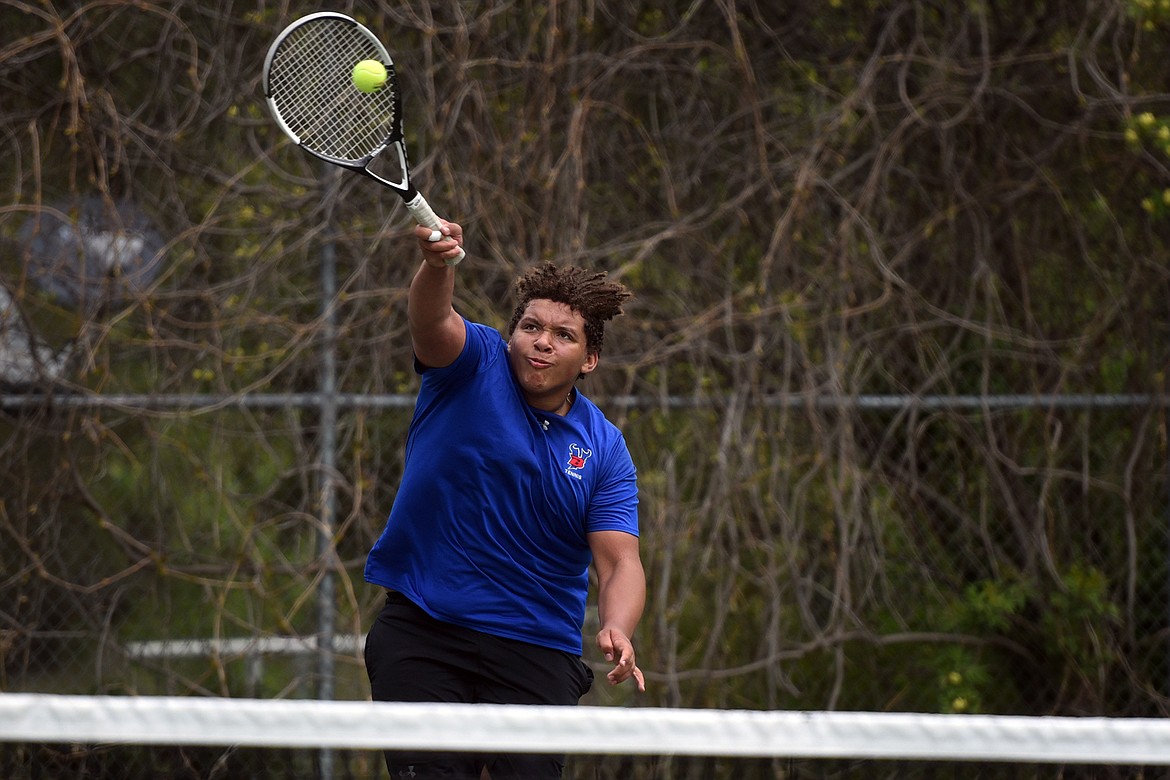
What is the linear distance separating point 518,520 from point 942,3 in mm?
3252

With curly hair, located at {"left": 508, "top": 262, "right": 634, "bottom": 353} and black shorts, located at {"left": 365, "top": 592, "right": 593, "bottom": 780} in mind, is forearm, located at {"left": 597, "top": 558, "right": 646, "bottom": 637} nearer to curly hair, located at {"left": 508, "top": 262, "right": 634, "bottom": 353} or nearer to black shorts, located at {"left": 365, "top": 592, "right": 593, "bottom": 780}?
black shorts, located at {"left": 365, "top": 592, "right": 593, "bottom": 780}

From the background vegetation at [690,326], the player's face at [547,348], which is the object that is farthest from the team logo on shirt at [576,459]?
the background vegetation at [690,326]

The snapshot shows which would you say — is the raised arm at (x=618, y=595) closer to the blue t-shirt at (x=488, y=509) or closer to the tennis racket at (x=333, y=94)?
the blue t-shirt at (x=488, y=509)

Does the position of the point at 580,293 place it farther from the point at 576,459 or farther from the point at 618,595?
the point at 618,595

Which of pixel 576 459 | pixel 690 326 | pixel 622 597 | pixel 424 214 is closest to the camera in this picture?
pixel 424 214

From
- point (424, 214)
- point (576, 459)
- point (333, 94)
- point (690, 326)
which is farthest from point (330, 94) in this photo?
point (690, 326)

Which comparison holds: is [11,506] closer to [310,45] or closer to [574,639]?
[310,45]

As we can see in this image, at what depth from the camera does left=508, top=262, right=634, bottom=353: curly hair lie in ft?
9.67

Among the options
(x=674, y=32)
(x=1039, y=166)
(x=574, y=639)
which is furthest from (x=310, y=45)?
(x=1039, y=166)

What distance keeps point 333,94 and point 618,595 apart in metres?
1.46

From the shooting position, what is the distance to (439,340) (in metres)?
2.79

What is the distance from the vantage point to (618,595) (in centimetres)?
286

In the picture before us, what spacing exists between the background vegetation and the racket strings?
4.42ft

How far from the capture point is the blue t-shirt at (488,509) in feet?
9.46
